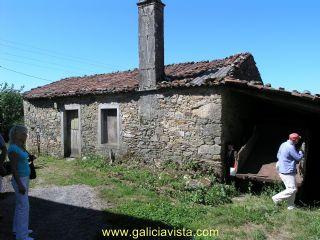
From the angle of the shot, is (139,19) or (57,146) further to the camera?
(57,146)

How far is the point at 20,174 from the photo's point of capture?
474cm

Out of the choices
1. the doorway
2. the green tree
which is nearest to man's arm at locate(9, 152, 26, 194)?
the doorway

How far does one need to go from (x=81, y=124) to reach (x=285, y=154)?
7742 mm

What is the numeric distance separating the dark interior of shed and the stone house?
3 cm

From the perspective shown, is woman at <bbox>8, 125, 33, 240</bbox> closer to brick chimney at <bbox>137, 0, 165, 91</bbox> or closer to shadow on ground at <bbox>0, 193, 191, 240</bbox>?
shadow on ground at <bbox>0, 193, 191, 240</bbox>

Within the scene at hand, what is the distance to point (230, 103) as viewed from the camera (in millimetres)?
9500

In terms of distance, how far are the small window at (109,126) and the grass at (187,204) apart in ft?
4.46

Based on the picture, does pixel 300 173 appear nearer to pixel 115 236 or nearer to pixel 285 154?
pixel 285 154

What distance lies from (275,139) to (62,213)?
17.9 feet

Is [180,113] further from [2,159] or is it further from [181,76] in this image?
[2,159]

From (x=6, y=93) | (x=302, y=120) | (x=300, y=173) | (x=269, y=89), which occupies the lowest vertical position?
(x=300, y=173)

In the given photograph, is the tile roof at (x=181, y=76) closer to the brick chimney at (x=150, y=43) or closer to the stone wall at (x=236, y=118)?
the brick chimney at (x=150, y=43)

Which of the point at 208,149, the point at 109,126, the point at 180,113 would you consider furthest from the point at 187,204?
the point at 109,126

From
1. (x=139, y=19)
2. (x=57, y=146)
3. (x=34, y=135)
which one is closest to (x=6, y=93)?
(x=34, y=135)
